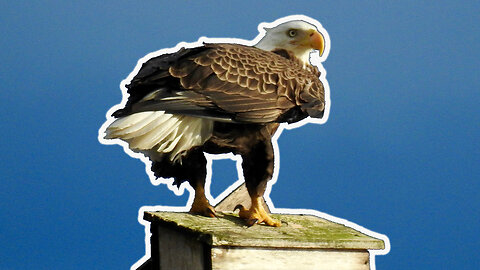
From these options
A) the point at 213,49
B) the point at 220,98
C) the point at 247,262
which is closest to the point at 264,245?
the point at 247,262

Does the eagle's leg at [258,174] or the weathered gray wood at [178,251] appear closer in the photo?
the weathered gray wood at [178,251]

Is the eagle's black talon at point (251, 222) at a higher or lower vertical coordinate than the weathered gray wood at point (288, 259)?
higher

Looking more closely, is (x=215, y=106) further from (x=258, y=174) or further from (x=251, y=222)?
(x=251, y=222)

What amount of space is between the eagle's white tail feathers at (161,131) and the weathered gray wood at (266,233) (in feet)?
1.22

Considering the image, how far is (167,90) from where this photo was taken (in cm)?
361

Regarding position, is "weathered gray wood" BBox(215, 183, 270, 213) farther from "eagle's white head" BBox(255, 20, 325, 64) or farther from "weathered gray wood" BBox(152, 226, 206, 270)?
"eagle's white head" BBox(255, 20, 325, 64)

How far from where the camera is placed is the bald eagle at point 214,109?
3.55 meters

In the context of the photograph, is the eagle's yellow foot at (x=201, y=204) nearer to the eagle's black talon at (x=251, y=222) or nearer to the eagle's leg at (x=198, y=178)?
the eagle's leg at (x=198, y=178)

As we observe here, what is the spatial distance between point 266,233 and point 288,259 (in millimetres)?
155

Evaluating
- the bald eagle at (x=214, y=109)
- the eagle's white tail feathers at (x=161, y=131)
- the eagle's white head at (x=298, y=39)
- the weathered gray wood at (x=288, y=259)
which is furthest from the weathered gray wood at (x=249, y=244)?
the eagle's white head at (x=298, y=39)

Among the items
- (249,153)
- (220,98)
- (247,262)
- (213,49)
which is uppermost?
(213,49)

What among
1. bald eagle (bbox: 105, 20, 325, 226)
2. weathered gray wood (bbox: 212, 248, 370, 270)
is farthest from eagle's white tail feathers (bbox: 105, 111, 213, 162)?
weathered gray wood (bbox: 212, 248, 370, 270)

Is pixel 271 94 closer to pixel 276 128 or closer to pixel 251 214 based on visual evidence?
pixel 276 128

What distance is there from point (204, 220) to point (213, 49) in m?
0.79
